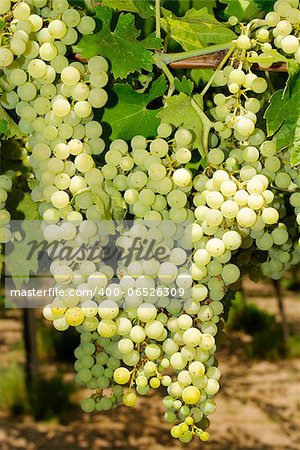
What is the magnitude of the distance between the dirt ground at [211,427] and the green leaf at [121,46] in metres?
4.21

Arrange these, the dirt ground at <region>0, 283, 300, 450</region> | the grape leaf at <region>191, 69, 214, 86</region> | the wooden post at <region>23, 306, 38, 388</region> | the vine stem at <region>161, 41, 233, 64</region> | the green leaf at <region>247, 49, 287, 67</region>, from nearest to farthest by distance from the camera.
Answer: the green leaf at <region>247, 49, 287, 67</region> < the vine stem at <region>161, 41, 233, 64</region> < the grape leaf at <region>191, 69, 214, 86</region> < the dirt ground at <region>0, 283, 300, 450</region> < the wooden post at <region>23, 306, 38, 388</region>

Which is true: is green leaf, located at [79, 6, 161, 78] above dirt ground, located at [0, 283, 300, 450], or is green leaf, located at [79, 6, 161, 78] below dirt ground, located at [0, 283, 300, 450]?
→ above

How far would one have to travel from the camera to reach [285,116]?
84 cm

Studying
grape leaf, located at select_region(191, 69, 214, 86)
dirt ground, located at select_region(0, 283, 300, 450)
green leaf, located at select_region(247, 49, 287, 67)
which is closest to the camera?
green leaf, located at select_region(247, 49, 287, 67)

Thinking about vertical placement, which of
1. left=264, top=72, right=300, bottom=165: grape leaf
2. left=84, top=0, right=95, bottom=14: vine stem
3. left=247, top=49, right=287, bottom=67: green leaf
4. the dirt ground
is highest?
left=84, top=0, right=95, bottom=14: vine stem

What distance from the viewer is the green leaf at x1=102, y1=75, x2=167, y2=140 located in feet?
3.11

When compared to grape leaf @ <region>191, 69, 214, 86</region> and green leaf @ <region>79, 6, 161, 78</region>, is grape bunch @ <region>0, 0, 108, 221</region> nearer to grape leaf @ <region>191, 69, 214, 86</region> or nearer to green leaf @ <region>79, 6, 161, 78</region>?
green leaf @ <region>79, 6, 161, 78</region>

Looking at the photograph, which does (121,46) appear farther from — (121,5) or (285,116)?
(285,116)

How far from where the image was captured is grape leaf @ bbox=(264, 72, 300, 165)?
0.83 meters

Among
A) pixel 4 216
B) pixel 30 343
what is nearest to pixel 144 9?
pixel 4 216

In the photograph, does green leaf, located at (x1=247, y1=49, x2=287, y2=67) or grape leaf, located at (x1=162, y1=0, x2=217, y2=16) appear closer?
green leaf, located at (x1=247, y1=49, x2=287, y2=67)

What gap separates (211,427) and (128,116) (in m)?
4.43

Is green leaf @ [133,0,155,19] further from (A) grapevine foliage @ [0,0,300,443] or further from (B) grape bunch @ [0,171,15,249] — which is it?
(B) grape bunch @ [0,171,15,249]

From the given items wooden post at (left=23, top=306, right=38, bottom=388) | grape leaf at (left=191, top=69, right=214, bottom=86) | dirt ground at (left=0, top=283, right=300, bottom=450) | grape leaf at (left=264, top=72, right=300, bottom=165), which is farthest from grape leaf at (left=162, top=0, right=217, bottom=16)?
dirt ground at (left=0, top=283, right=300, bottom=450)
